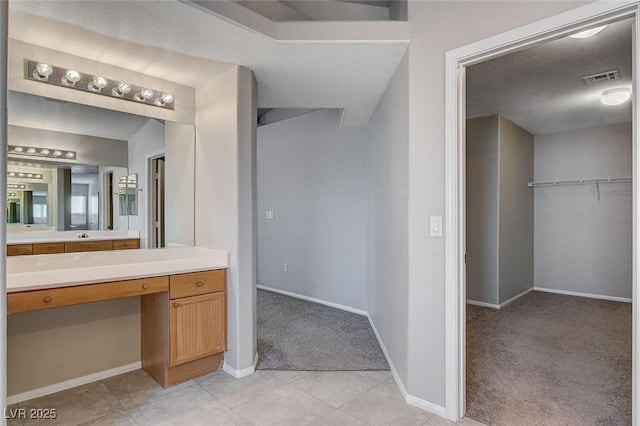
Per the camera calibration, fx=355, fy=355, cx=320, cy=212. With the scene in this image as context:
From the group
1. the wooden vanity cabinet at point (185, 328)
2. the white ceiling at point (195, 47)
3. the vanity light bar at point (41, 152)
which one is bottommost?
the wooden vanity cabinet at point (185, 328)

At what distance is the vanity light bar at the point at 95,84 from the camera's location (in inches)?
82.2

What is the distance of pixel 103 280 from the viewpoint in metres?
2.03

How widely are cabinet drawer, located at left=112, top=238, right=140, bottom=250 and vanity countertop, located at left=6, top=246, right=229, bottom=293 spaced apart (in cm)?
4

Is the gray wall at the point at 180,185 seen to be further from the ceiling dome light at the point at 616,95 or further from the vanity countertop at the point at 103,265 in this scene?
the ceiling dome light at the point at 616,95

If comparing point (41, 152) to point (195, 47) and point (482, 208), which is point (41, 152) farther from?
point (482, 208)

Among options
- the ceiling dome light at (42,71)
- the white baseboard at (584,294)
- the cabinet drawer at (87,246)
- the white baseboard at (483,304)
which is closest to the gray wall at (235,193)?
the cabinet drawer at (87,246)

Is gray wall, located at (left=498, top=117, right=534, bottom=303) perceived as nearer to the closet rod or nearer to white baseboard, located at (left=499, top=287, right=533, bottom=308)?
white baseboard, located at (left=499, top=287, right=533, bottom=308)

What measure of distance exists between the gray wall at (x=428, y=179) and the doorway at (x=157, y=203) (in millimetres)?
1847

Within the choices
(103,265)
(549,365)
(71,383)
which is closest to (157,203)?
(103,265)

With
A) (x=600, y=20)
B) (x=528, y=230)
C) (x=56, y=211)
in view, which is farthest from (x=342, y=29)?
(x=528, y=230)

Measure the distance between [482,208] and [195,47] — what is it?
3679mm

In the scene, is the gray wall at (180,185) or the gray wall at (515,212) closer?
the gray wall at (180,185)

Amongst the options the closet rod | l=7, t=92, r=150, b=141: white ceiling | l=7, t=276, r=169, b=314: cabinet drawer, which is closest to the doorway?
l=7, t=92, r=150, b=141: white ceiling

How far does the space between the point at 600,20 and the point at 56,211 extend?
10.3 ft
